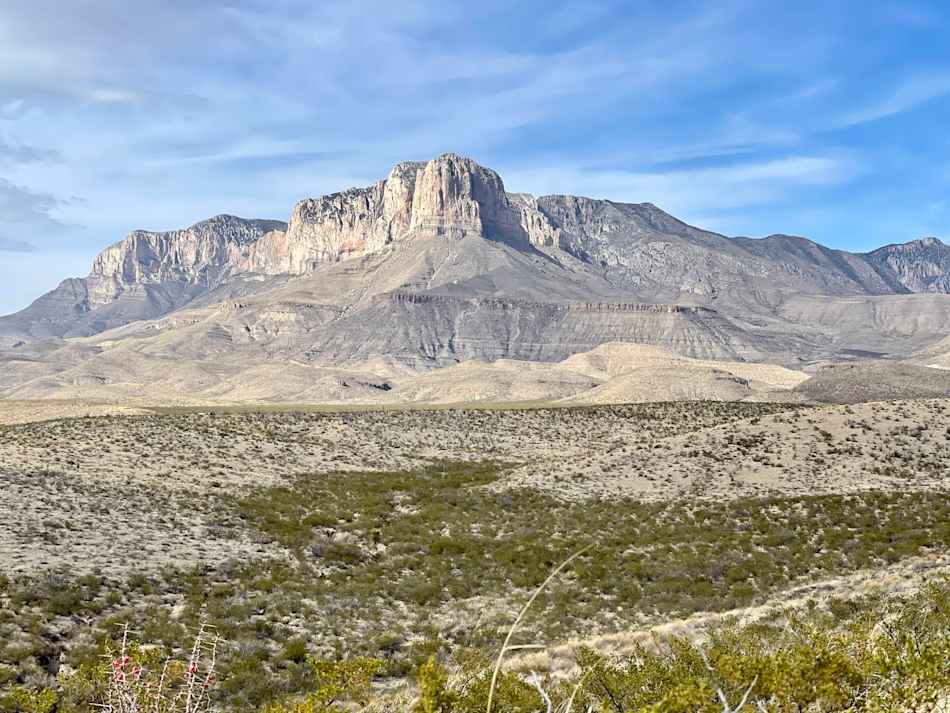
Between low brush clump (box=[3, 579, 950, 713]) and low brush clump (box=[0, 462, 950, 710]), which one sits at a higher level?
low brush clump (box=[3, 579, 950, 713])

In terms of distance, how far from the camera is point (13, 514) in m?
25.7

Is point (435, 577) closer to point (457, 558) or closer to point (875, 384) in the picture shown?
point (457, 558)

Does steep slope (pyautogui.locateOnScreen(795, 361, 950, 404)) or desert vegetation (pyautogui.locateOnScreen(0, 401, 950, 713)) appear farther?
steep slope (pyautogui.locateOnScreen(795, 361, 950, 404))

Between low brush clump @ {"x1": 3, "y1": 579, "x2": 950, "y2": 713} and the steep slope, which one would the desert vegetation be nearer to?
low brush clump @ {"x1": 3, "y1": 579, "x2": 950, "y2": 713}

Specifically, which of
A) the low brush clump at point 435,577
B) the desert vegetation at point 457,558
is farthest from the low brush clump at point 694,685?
the low brush clump at point 435,577

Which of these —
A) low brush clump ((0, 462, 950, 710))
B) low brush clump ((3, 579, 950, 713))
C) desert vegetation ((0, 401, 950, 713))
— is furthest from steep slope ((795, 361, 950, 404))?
low brush clump ((3, 579, 950, 713))

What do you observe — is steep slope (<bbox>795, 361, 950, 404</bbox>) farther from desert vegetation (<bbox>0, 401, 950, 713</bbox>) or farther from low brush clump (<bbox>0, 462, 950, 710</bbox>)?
low brush clump (<bbox>0, 462, 950, 710</bbox>)

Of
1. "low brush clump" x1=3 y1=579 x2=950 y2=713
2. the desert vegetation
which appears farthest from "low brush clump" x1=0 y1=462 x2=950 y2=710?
"low brush clump" x1=3 y1=579 x2=950 y2=713

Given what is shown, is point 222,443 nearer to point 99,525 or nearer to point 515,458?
point 515,458

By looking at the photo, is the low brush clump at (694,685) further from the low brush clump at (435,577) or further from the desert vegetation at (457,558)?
the low brush clump at (435,577)

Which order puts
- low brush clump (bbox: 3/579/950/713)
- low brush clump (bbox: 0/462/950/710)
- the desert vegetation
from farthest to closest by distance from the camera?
low brush clump (bbox: 0/462/950/710) → the desert vegetation → low brush clump (bbox: 3/579/950/713)

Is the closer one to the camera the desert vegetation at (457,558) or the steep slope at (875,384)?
the desert vegetation at (457,558)

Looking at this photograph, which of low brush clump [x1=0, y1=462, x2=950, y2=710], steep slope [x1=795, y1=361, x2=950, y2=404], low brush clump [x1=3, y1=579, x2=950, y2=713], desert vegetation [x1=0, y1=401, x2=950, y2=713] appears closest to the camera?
low brush clump [x1=3, y1=579, x2=950, y2=713]

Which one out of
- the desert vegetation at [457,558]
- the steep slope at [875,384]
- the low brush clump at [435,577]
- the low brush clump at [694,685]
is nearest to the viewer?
the low brush clump at [694,685]
